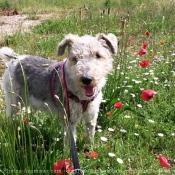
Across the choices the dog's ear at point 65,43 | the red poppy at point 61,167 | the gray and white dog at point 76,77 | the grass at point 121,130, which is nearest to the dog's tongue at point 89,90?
the gray and white dog at point 76,77

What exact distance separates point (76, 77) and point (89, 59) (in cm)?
32

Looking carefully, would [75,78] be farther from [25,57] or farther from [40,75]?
[25,57]

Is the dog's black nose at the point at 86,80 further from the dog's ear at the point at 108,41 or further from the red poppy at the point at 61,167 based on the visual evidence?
the red poppy at the point at 61,167

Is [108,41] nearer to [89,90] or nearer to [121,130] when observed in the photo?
[89,90]

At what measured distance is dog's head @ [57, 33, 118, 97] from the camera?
3.17 metres

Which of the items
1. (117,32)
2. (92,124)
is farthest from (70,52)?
(117,32)

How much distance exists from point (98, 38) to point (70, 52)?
0.47 metres

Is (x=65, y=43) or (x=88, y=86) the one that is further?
(x=65, y=43)

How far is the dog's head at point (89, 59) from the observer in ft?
10.4

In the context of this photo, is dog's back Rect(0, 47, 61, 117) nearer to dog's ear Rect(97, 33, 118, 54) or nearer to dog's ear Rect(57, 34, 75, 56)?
dog's ear Rect(57, 34, 75, 56)

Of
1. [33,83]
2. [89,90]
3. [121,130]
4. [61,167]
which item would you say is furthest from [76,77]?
[61,167]

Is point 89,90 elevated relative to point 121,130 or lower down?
elevated

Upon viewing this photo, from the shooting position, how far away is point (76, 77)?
321cm

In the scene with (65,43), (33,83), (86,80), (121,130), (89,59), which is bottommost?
(121,130)
